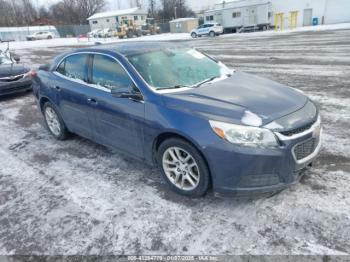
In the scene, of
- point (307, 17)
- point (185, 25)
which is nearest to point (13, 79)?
point (307, 17)

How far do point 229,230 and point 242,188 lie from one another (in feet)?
1.37

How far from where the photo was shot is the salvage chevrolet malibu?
2.91 meters

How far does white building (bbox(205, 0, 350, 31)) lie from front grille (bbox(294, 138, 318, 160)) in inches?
1604

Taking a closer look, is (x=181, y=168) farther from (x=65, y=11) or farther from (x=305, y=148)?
(x=65, y=11)

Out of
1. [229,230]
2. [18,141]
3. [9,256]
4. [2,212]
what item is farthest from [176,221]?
[18,141]

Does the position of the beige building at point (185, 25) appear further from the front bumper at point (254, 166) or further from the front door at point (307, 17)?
the front bumper at point (254, 166)

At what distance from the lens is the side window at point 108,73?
385 cm

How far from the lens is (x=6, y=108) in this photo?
812cm

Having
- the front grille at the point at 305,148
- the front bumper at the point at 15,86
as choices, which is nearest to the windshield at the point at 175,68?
the front grille at the point at 305,148

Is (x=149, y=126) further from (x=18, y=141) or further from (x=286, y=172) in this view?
(x=18, y=141)

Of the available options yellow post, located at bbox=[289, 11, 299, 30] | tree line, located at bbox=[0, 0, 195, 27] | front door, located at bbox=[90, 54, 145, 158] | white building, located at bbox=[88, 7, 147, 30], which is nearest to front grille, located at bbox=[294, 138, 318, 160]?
front door, located at bbox=[90, 54, 145, 158]

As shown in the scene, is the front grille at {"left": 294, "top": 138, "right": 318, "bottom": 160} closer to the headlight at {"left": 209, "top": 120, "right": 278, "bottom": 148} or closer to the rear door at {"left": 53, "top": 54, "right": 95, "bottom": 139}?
the headlight at {"left": 209, "top": 120, "right": 278, "bottom": 148}

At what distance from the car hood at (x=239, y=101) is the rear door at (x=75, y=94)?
4.97 ft

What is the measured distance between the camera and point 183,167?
133 inches
